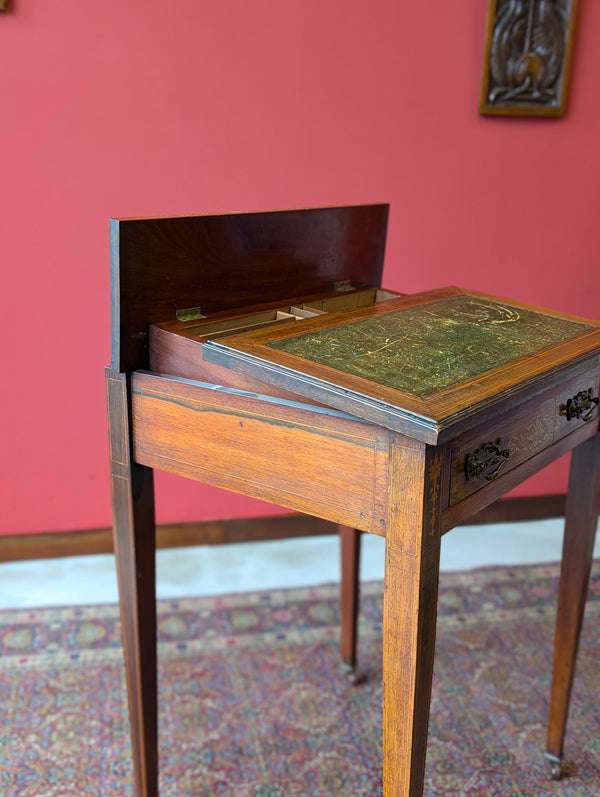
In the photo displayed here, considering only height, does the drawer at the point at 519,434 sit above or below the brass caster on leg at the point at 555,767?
above

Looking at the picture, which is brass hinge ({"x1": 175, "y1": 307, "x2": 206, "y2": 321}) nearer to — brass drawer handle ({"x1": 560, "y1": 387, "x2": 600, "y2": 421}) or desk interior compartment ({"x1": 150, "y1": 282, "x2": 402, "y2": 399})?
desk interior compartment ({"x1": 150, "y1": 282, "x2": 402, "y2": 399})

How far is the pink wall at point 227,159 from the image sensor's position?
7.89 feet

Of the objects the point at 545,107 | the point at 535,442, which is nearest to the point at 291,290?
the point at 535,442

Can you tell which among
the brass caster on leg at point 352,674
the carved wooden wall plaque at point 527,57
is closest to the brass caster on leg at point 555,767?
the brass caster on leg at point 352,674

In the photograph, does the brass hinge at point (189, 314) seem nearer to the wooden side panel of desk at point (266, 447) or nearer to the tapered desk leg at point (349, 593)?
the wooden side panel of desk at point (266, 447)

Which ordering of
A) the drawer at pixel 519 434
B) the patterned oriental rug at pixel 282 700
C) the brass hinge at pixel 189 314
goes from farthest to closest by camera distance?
1. the patterned oriental rug at pixel 282 700
2. the brass hinge at pixel 189 314
3. the drawer at pixel 519 434

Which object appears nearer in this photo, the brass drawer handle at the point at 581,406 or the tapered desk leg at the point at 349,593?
the brass drawer handle at the point at 581,406

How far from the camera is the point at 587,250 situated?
2910 millimetres

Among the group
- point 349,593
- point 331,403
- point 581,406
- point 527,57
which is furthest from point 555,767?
point 527,57

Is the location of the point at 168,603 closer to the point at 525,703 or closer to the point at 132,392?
the point at 525,703

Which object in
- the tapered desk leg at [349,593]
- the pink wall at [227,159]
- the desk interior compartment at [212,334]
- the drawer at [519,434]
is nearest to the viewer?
the drawer at [519,434]

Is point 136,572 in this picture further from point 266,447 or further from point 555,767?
point 555,767

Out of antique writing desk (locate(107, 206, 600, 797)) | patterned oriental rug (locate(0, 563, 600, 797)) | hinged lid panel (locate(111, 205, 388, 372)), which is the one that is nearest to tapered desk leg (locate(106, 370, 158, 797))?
antique writing desk (locate(107, 206, 600, 797))

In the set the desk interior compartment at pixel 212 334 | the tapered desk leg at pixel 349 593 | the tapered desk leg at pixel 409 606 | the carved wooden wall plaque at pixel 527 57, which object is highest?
the carved wooden wall plaque at pixel 527 57
